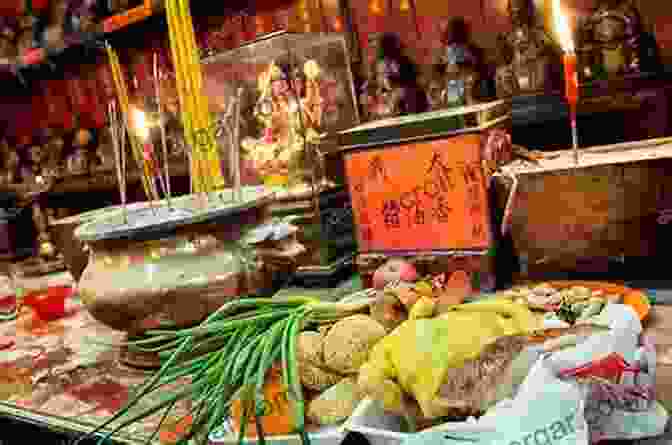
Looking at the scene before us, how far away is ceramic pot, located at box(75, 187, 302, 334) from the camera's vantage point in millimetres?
1137

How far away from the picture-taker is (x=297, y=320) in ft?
2.80

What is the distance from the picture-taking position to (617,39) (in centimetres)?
204

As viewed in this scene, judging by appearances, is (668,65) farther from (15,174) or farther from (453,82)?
(15,174)

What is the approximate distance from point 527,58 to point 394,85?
635 millimetres

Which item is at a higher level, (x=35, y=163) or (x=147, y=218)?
(x=35, y=163)

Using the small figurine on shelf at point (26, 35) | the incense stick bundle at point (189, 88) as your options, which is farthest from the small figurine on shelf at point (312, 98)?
the small figurine on shelf at point (26, 35)

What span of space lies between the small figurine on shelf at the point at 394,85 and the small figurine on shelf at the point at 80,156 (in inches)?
101

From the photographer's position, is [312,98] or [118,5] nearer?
[312,98]

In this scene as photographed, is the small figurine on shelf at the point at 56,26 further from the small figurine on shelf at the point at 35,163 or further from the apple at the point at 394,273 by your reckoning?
the apple at the point at 394,273

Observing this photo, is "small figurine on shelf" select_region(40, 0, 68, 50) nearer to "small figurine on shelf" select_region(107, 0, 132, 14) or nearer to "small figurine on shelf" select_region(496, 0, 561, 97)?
"small figurine on shelf" select_region(107, 0, 132, 14)

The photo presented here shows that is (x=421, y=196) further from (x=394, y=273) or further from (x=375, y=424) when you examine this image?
(x=375, y=424)

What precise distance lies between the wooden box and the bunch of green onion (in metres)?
0.60

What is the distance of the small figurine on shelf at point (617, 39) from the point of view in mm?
2025

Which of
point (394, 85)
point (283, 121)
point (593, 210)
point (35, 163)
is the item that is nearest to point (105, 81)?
point (35, 163)
